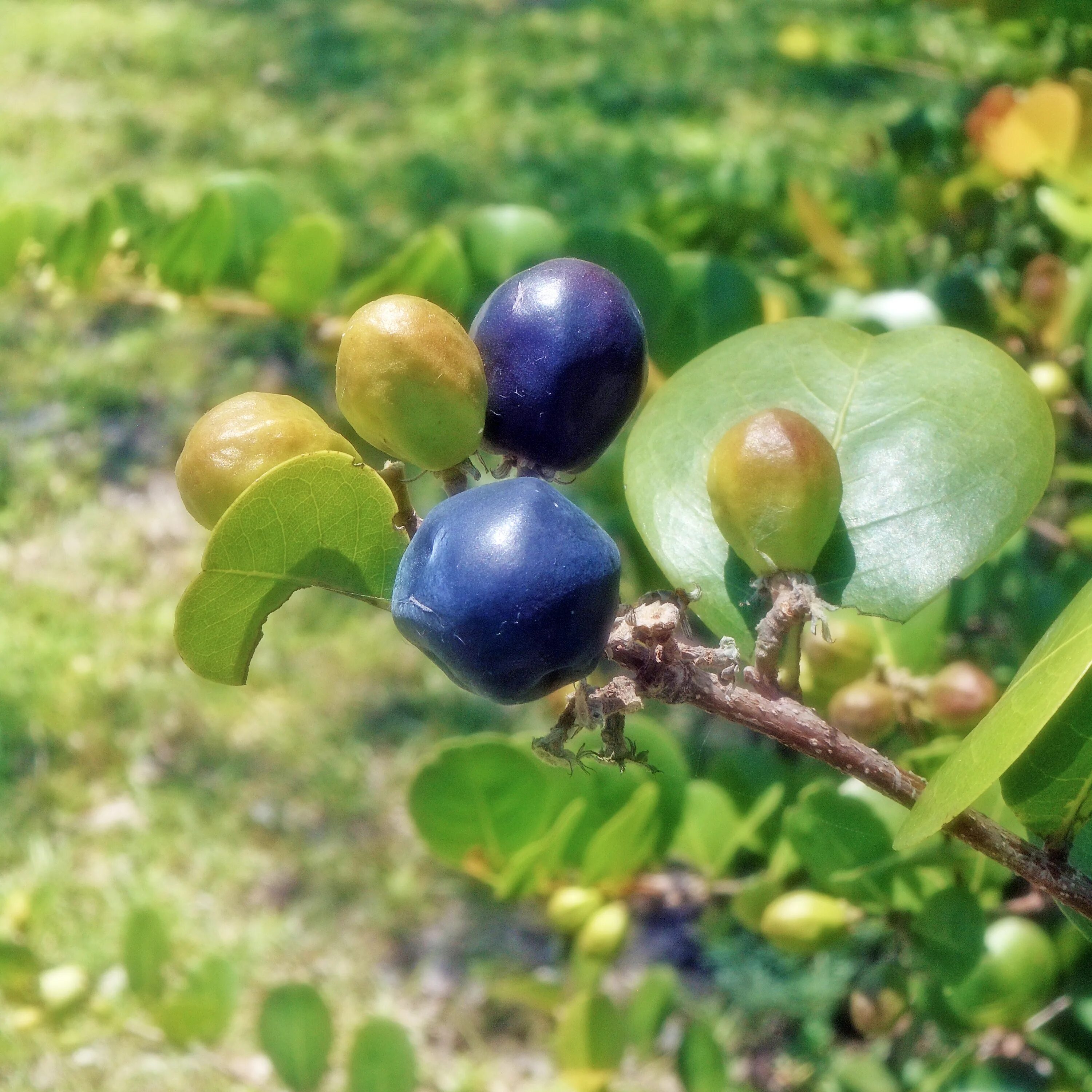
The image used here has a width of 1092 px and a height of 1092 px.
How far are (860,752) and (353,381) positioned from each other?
33 centimetres

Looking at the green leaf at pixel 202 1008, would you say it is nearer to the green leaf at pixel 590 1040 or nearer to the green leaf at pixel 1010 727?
the green leaf at pixel 590 1040

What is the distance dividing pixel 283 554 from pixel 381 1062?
842 mm

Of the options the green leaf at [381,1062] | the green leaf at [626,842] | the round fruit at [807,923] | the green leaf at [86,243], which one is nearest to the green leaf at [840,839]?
the round fruit at [807,923]

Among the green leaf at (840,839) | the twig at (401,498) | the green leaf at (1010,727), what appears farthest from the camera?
the green leaf at (840,839)

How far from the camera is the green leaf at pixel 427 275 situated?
1.29 meters

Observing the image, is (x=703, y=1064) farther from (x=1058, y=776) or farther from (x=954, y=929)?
(x=1058, y=776)

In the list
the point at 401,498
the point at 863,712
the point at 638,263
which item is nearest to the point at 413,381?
the point at 401,498

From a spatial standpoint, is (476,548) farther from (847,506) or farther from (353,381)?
(847,506)

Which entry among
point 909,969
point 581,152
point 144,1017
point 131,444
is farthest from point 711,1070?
point 581,152

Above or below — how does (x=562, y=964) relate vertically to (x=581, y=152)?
below

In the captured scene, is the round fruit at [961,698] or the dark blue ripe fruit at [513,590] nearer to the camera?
the dark blue ripe fruit at [513,590]

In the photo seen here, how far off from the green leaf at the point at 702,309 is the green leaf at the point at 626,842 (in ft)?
1.55

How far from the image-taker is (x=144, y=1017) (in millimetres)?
1880

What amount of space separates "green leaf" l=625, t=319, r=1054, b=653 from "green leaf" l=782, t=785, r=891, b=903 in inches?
14.1
